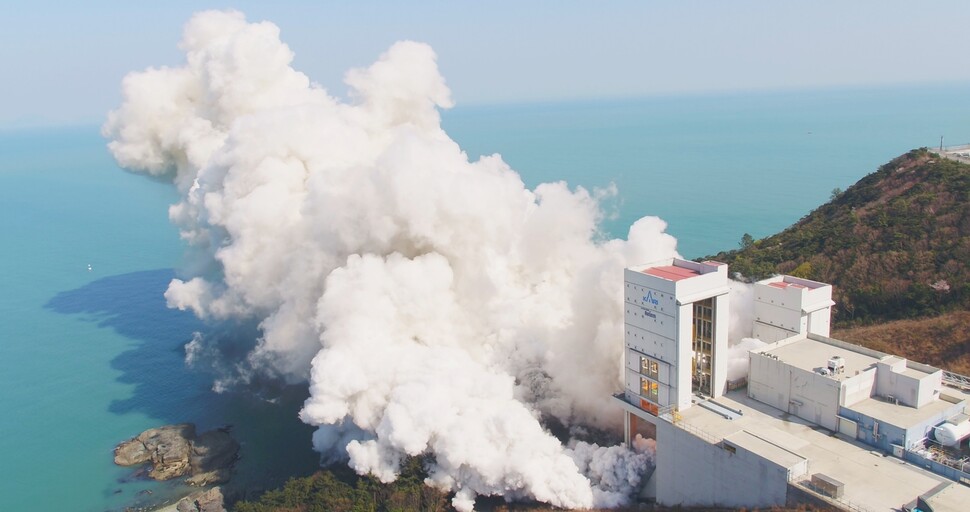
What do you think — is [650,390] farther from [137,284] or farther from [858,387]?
[137,284]

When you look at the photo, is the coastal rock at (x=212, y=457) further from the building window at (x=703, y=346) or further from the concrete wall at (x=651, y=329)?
the building window at (x=703, y=346)

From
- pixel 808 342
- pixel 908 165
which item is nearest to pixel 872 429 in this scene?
pixel 808 342

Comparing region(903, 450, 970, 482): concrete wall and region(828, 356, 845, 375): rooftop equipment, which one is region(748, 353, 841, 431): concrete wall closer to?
region(828, 356, 845, 375): rooftop equipment

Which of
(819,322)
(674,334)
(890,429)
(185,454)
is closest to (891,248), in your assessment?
(819,322)

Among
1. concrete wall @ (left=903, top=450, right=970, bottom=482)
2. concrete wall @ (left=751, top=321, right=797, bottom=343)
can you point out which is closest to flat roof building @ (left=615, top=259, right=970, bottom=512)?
concrete wall @ (left=903, top=450, right=970, bottom=482)

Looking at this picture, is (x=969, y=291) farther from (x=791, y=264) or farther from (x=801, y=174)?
(x=801, y=174)
